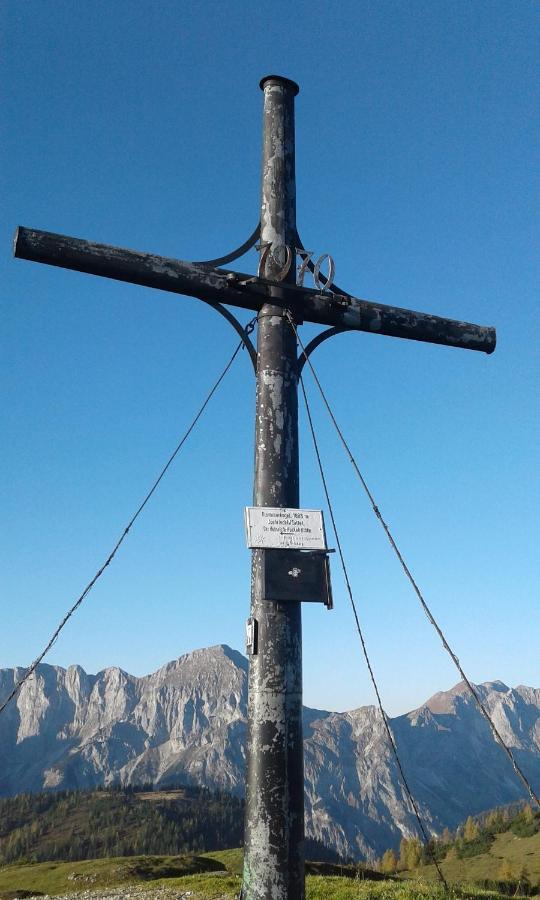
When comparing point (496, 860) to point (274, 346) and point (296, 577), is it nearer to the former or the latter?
point (296, 577)

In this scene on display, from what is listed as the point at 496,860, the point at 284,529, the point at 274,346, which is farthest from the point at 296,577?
the point at 496,860

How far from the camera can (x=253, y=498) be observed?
8.62 meters

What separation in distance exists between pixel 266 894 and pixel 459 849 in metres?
207

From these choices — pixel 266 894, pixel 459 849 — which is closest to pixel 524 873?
pixel 459 849

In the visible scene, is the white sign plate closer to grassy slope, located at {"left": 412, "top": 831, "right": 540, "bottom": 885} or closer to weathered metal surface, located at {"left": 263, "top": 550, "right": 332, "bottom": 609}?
weathered metal surface, located at {"left": 263, "top": 550, "right": 332, "bottom": 609}

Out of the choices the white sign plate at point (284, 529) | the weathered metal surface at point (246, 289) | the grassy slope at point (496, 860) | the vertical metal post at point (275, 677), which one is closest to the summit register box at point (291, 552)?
the white sign plate at point (284, 529)

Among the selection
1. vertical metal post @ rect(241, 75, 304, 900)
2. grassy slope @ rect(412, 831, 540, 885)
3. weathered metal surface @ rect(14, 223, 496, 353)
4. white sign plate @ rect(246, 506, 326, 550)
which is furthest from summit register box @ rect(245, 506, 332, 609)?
grassy slope @ rect(412, 831, 540, 885)

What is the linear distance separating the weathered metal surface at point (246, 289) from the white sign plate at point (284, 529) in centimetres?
274

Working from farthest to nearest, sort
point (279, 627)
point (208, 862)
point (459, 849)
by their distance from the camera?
point (459, 849) < point (208, 862) < point (279, 627)

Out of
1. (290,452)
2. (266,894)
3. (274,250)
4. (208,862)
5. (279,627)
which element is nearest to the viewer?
(266,894)

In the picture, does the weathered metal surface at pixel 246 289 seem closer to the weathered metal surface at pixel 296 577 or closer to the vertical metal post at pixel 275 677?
the vertical metal post at pixel 275 677

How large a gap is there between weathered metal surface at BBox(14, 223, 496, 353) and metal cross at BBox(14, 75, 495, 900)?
0.04ft

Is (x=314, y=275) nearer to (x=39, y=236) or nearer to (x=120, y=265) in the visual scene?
(x=120, y=265)

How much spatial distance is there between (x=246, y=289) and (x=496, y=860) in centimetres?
18762
